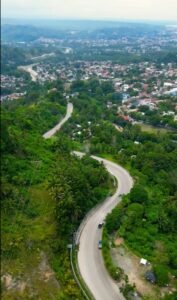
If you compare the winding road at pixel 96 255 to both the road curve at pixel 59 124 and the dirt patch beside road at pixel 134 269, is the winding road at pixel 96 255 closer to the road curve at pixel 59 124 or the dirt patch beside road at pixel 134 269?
the dirt patch beside road at pixel 134 269

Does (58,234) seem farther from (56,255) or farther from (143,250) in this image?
(143,250)

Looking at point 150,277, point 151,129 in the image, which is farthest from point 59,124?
point 150,277

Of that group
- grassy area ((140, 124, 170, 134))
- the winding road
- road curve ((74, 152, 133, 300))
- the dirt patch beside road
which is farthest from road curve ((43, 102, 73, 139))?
the dirt patch beside road

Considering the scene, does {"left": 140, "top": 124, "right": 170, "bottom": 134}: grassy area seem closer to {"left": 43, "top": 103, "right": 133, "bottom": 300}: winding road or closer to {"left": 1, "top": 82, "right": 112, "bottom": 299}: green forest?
{"left": 1, "top": 82, "right": 112, "bottom": 299}: green forest

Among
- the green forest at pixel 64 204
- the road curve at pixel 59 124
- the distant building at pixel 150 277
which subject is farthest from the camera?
the road curve at pixel 59 124

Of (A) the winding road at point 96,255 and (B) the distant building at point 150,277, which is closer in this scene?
(A) the winding road at point 96,255

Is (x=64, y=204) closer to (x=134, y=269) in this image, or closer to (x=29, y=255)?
(x=29, y=255)

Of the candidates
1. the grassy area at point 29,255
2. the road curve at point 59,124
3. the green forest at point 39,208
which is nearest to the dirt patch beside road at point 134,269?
the green forest at point 39,208

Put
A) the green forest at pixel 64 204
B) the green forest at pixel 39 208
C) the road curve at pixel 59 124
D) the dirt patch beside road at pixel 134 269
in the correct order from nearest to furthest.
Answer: the green forest at pixel 39 208
the green forest at pixel 64 204
the dirt patch beside road at pixel 134 269
the road curve at pixel 59 124
